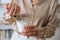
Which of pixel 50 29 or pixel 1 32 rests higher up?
pixel 50 29

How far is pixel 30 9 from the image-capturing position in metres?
0.65

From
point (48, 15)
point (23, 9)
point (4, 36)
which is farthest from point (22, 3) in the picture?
point (4, 36)

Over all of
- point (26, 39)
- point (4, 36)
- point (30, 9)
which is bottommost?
point (4, 36)

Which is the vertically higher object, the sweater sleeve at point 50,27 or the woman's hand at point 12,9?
the woman's hand at point 12,9

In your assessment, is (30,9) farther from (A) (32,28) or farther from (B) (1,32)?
(B) (1,32)

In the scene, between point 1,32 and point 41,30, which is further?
point 1,32

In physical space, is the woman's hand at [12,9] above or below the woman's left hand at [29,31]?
above

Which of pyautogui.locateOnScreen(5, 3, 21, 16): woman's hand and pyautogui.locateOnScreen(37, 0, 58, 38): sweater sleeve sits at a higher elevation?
pyautogui.locateOnScreen(5, 3, 21, 16): woman's hand

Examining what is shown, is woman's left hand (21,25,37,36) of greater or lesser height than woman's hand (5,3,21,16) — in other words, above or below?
below

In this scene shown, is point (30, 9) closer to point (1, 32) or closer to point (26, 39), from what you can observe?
point (26, 39)

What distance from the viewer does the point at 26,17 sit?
625 millimetres

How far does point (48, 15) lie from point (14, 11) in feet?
0.58

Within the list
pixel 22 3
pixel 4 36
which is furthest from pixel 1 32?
pixel 22 3

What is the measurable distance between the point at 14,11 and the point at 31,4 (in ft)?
0.40
